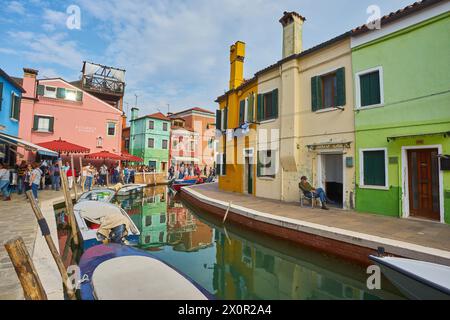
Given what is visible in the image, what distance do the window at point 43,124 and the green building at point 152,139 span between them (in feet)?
36.0

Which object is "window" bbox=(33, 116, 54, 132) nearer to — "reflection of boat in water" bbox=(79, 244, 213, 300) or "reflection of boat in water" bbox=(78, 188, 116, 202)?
"reflection of boat in water" bbox=(78, 188, 116, 202)

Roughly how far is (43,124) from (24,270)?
896 inches

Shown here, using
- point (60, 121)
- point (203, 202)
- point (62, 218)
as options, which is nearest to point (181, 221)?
point (203, 202)

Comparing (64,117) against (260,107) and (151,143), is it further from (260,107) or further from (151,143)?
(260,107)

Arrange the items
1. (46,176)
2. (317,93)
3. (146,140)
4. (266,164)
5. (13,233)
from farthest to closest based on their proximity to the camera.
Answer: (146,140) → (46,176) → (266,164) → (317,93) → (13,233)

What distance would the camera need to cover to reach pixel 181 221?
11.0m

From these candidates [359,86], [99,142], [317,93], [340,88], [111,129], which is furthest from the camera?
[111,129]

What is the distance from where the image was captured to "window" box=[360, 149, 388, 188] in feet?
26.8

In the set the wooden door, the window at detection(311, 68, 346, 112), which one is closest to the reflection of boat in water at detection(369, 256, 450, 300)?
the wooden door

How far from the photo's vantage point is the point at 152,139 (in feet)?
103

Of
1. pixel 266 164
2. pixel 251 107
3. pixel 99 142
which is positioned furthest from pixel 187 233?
pixel 99 142

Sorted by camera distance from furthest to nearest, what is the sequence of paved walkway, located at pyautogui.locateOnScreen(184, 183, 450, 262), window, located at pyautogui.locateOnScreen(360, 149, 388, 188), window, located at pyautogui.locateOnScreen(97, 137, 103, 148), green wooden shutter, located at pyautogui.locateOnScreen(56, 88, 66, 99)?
window, located at pyautogui.locateOnScreen(97, 137, 103, 148) < green wooden shutter, located at pyautogui.locateOnScreen(56, 88, 66, 99) < window, located at pyautogui.locateOnScreen(360, 149, 388, 188) < paved walkway, located at pyautogui.locateOnScreen(184, 183, 450, 262)

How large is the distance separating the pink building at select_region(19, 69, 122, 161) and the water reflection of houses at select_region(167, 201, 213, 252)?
48.8 ft
